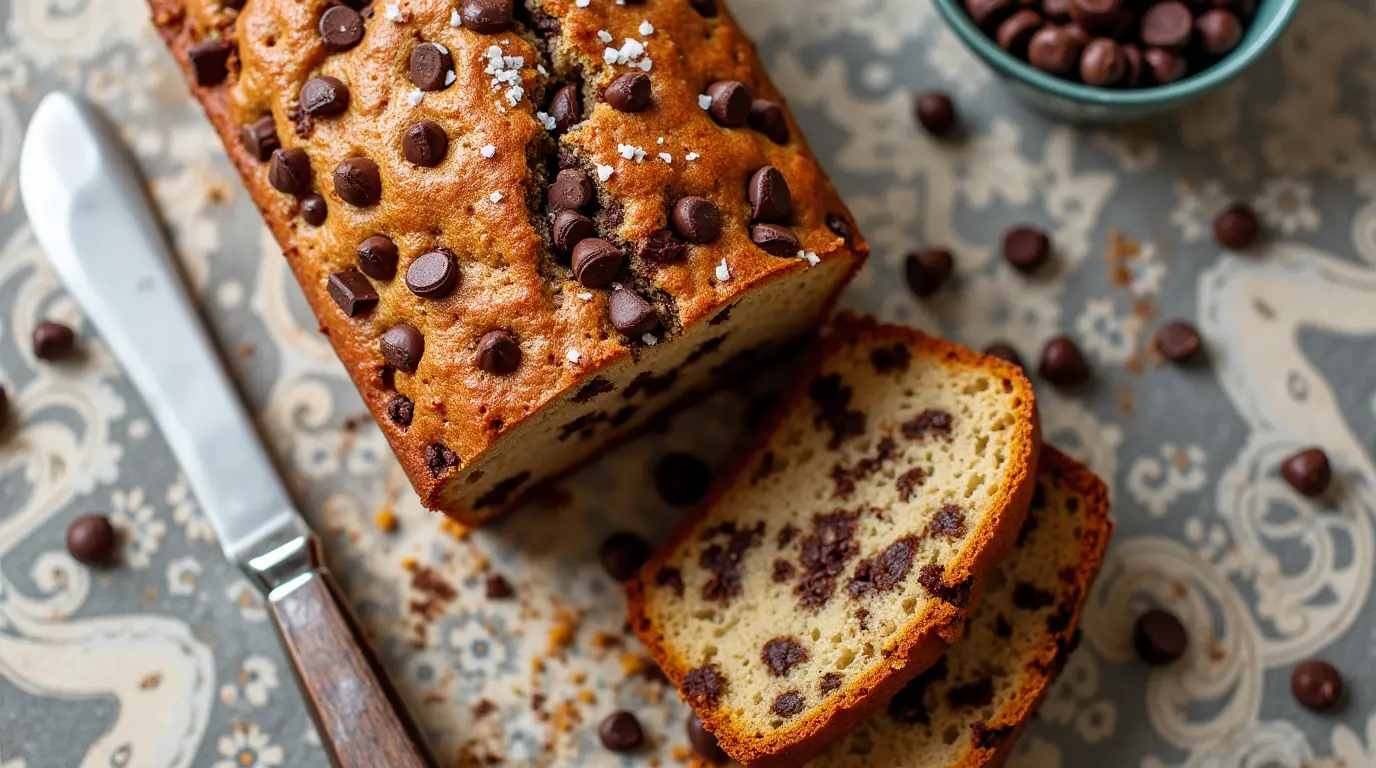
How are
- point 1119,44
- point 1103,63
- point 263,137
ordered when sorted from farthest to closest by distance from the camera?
point 1119,44
point 1103,63
point 263,137

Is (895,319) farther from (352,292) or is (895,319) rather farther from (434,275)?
(352,292)

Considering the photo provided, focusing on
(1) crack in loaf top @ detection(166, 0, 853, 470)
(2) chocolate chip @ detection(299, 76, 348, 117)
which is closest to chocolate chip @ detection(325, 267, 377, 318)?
(1) crack in loaf top @ detection(166, 0, 853, 470)

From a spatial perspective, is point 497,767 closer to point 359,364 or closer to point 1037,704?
point 359,364

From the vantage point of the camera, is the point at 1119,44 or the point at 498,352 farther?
the point at 1119,44

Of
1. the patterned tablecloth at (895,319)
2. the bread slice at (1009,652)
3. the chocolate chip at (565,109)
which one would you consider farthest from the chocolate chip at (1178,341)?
the chocolate chip at (565,109)

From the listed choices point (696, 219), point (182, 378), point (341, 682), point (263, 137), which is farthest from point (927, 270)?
point (182, 378)

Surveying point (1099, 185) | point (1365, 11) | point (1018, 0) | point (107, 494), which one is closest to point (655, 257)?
point (1018, 0)
